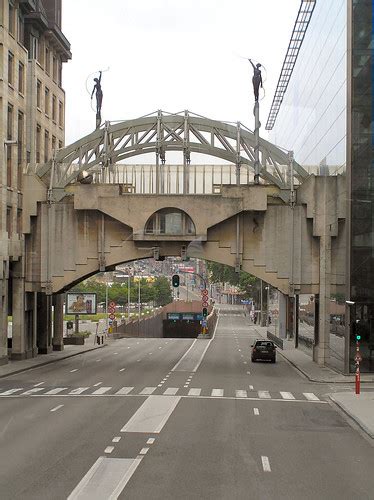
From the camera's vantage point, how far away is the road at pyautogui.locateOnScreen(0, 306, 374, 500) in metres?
12.7

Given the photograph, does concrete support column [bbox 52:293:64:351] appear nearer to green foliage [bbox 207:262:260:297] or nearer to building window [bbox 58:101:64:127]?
building window [bbox 58:101:64:127]

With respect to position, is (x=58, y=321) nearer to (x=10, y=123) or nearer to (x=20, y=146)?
(x=20, y=146)

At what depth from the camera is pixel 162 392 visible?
29.2 metres

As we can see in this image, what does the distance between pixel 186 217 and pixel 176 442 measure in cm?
2483

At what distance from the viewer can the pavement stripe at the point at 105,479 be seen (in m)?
11.9

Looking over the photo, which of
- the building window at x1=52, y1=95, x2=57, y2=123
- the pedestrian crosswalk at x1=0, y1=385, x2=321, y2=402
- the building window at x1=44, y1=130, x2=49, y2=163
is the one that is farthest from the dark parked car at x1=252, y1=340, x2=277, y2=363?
the building window at x1=52, y1=95, x2=57, y2=123

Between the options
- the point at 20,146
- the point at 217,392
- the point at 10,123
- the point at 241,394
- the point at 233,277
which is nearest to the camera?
the point at 241,394

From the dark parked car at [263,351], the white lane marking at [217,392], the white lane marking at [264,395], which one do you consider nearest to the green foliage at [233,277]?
the dark parked car at [263,351]

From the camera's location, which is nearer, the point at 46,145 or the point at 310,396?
the point at 310,396

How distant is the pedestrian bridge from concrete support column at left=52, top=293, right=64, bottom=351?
1053cm

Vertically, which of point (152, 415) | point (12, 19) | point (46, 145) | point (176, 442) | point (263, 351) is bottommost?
point (263, 351)

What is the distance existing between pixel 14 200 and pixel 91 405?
71.2 feet

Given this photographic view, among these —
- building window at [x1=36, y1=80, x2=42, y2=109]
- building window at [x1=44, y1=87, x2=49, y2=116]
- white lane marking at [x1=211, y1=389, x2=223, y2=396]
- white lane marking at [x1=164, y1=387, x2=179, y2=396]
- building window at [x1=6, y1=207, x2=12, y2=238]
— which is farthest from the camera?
building window at [x1=44, y1=87, x2=49, y2=116]

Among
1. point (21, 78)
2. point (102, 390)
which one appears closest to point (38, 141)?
point (21, 78)
